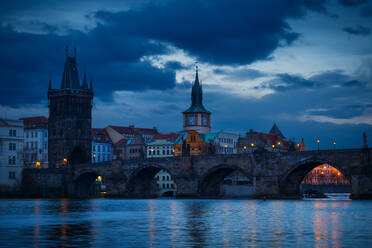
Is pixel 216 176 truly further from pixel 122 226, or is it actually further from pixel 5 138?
pixel 122 226

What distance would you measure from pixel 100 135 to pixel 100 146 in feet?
15.6

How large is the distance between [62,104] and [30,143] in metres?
27.1

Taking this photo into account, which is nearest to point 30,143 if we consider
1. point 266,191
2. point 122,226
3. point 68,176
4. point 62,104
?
point 62,104

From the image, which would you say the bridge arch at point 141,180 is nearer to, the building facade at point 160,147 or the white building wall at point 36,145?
the white building wall at point 36,145

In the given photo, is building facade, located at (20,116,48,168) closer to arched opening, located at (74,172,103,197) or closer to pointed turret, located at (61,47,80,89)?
pointed turret, located at (61,47,80,89)

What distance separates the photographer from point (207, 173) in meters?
100

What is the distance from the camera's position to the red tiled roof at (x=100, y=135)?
177500mm

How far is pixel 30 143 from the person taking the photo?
16200 centimetres

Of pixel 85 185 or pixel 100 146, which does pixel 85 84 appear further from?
pixel 100 146

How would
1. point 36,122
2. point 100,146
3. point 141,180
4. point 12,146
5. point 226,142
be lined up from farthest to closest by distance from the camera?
point 226,142
point 100,146
point 36,122
point 141,180
point 12,146

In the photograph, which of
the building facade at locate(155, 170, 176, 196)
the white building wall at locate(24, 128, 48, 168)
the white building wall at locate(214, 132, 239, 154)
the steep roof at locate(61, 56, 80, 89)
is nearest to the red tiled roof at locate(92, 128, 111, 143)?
the white building wall at locate(24, 128, 48, 168)

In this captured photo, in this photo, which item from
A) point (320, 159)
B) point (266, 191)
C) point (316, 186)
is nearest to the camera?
point (320, 159)

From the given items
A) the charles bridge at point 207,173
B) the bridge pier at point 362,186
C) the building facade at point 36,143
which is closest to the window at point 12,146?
the charles bridge at point 207,173

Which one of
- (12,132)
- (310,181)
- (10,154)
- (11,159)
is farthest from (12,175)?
(310,181)
